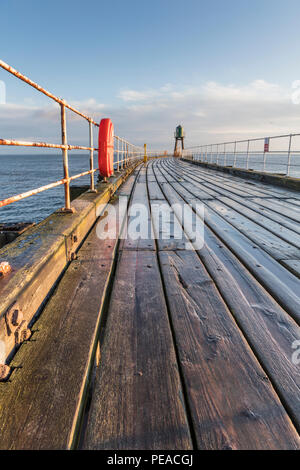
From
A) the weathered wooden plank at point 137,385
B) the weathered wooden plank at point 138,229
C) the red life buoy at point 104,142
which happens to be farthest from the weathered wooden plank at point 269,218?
the red life buoy at point 104,142

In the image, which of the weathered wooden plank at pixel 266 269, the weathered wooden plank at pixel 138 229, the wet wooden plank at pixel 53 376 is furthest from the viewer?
the weathered wooden plank at pixel 138 229

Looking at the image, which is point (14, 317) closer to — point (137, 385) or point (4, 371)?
point (4, 371)

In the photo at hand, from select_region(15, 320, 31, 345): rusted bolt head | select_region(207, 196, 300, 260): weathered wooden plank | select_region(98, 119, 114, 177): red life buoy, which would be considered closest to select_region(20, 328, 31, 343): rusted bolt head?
select_region(15, 320, 31, 345): rusted bolt head

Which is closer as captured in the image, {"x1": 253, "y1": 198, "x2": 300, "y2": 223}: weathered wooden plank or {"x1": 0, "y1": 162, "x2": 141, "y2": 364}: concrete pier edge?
{"x1": 0, "y1": 162, "x2": 141, "y2": 364}: concrete pier edge

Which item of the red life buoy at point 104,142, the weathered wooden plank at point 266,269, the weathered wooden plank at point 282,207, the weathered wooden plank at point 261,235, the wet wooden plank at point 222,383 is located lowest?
the wet wooden plank at point 222,383

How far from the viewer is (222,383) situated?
1015mm

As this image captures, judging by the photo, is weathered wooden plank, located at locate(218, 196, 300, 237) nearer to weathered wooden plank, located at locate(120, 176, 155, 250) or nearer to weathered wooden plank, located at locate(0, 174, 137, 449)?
weathered wooden plank, located at locate(120, 176, 155, 250)

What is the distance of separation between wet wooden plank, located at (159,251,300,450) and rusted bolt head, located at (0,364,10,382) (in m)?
0.66

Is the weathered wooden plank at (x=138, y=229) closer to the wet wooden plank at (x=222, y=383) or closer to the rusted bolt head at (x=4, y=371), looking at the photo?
the wet wooden plank at (x=222, y=383)

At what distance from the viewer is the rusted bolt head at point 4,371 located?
98cm

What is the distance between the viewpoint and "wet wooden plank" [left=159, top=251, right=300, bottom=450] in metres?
0.82

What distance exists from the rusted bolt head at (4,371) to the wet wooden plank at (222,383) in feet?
2.15
